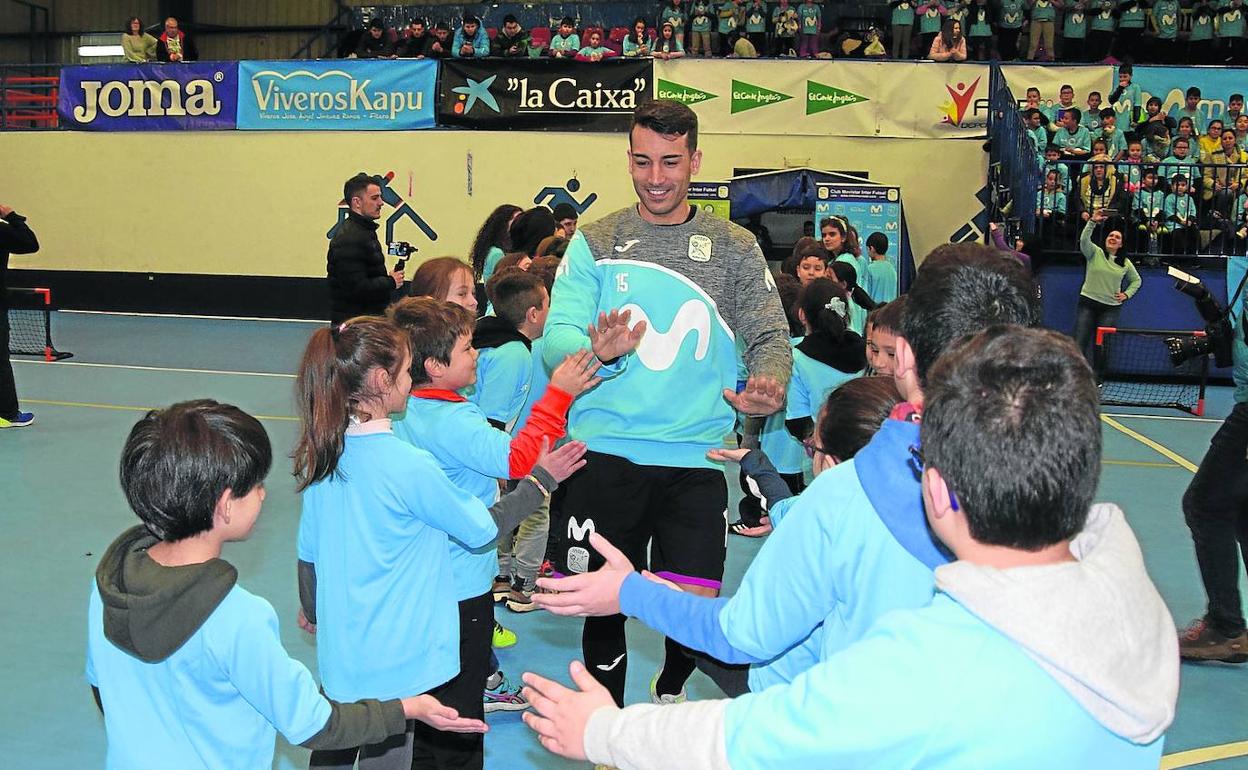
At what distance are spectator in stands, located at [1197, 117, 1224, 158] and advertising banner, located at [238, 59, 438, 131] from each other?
11.8 m

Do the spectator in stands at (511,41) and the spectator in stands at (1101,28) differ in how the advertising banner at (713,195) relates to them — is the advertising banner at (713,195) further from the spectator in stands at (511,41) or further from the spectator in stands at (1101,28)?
the spectator in stands at (1101,28)

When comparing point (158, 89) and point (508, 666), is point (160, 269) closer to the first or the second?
point (158, 89)

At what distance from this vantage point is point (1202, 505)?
5434 mm

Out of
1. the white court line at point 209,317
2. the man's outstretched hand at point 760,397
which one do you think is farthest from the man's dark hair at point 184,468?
the white court line at point 209,317

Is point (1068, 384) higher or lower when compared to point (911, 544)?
higher

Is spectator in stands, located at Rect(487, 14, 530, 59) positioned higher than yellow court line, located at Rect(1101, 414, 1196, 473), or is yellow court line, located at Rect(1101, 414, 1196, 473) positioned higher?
spectator in stands, located at Rect(487, 14, 530, 59)

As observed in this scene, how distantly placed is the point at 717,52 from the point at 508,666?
17.0 meters

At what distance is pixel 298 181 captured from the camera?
21.2 m

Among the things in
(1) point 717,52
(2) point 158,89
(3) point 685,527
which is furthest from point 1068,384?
(2) point 158,89

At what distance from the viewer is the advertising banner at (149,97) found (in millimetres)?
21031

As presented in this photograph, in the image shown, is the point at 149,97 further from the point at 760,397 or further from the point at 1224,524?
the point at 760,397

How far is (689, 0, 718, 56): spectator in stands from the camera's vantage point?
2059 centimetres

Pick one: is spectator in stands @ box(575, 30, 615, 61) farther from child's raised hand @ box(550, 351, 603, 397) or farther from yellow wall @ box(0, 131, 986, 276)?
child's raised hand @ box(550, 351, 603, 397)

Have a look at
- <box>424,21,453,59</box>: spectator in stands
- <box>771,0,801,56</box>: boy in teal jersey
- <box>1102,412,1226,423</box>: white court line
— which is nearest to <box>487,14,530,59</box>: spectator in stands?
<box>424,21,453,59</box>: spectator in stands
